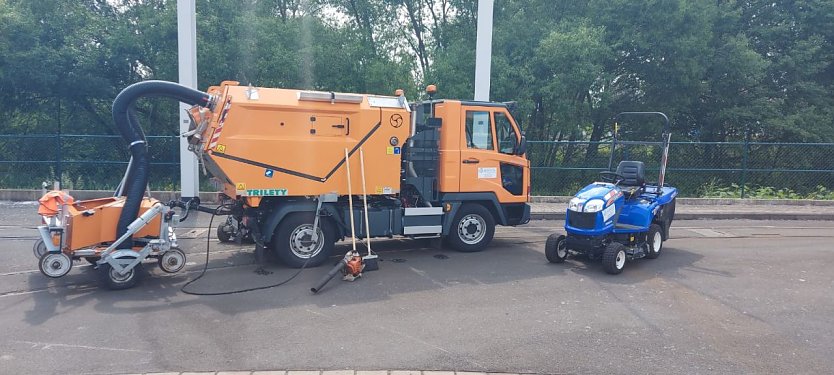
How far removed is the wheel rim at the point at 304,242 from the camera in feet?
25.2

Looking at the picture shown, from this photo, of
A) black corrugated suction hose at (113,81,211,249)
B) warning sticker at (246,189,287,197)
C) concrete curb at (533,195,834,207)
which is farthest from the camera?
concrete curb at (533,195,834,207)

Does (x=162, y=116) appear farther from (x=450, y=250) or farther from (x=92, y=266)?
(x=450, y=250)

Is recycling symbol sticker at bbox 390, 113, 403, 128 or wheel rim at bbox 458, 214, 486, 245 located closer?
recycling symbol sticker at bbox 390, 113, 403, 128

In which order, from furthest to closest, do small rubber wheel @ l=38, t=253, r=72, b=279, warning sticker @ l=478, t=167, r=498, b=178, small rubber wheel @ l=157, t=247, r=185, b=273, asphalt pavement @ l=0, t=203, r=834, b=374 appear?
warning sticker @ l=478, t=167, r=498, b=178, small rubber wheel @ l=157, t=247, r=185, b=273, small rubber wheel @ l=38, t=253, r=72, b=279, asphalt pavement @ l=0, t=203, r=834, b=374

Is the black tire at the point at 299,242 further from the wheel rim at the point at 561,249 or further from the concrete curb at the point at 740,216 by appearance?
the concrete curb at the point at 740,216

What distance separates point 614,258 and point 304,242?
426 centimetres

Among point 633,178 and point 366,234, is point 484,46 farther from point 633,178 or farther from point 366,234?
point 366,234

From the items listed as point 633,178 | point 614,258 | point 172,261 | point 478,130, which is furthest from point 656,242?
point 172,261

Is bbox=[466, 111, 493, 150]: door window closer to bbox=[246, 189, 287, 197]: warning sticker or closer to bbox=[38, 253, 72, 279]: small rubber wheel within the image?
bbox=[246, 189, 287, 197]: warning sticker

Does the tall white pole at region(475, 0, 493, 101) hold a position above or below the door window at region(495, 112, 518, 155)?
above

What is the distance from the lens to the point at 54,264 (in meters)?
6.16

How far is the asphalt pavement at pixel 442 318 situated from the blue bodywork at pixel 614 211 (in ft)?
1.94

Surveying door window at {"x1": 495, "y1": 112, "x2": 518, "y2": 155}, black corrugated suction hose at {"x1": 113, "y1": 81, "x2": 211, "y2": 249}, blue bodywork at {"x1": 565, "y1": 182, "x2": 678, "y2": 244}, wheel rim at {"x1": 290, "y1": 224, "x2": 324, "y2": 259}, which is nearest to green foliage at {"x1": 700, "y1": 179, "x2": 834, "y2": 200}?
blue bodywork at {"x1": 565, "y1": 182, "x2": 678, "y2": 244}

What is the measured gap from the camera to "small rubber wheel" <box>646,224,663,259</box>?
830 cm
